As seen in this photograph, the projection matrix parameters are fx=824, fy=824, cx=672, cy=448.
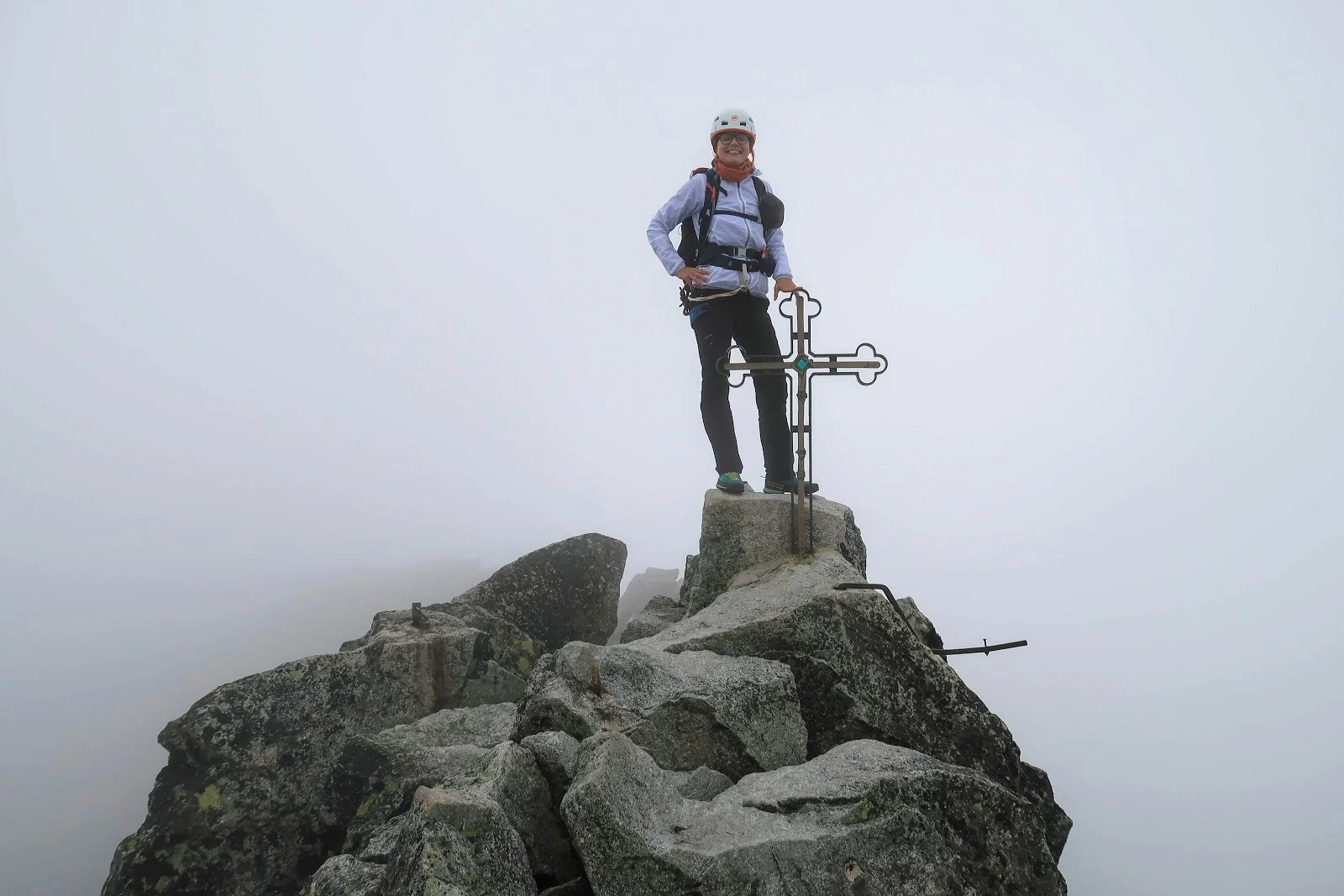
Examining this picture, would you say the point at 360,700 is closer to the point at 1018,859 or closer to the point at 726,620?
the point at 726,620

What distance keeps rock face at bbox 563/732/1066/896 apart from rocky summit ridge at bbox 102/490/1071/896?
1cm

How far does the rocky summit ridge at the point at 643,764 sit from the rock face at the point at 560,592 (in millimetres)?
971

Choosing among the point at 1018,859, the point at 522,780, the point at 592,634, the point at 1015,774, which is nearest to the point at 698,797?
the point at 522,780

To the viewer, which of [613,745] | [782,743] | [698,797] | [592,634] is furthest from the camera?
[592,634]

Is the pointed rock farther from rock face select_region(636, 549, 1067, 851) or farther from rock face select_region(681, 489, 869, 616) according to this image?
rock face select_region(681, 489, 869, 616)

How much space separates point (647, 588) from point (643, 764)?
15.1 metres

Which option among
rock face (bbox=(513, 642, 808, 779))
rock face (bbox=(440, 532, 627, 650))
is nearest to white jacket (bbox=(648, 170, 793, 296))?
rock face (bbox=(513, 642, 808, 779))

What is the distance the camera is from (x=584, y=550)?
11219 mm

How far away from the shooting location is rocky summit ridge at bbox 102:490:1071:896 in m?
3.74

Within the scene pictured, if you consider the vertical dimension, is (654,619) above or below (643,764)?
above

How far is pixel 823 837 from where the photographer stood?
3701mm

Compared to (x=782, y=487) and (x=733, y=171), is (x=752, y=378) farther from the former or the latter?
(x=733, y=171)

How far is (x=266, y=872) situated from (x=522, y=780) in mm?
3779

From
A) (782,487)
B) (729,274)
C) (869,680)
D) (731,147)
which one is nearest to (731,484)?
(782,487)
